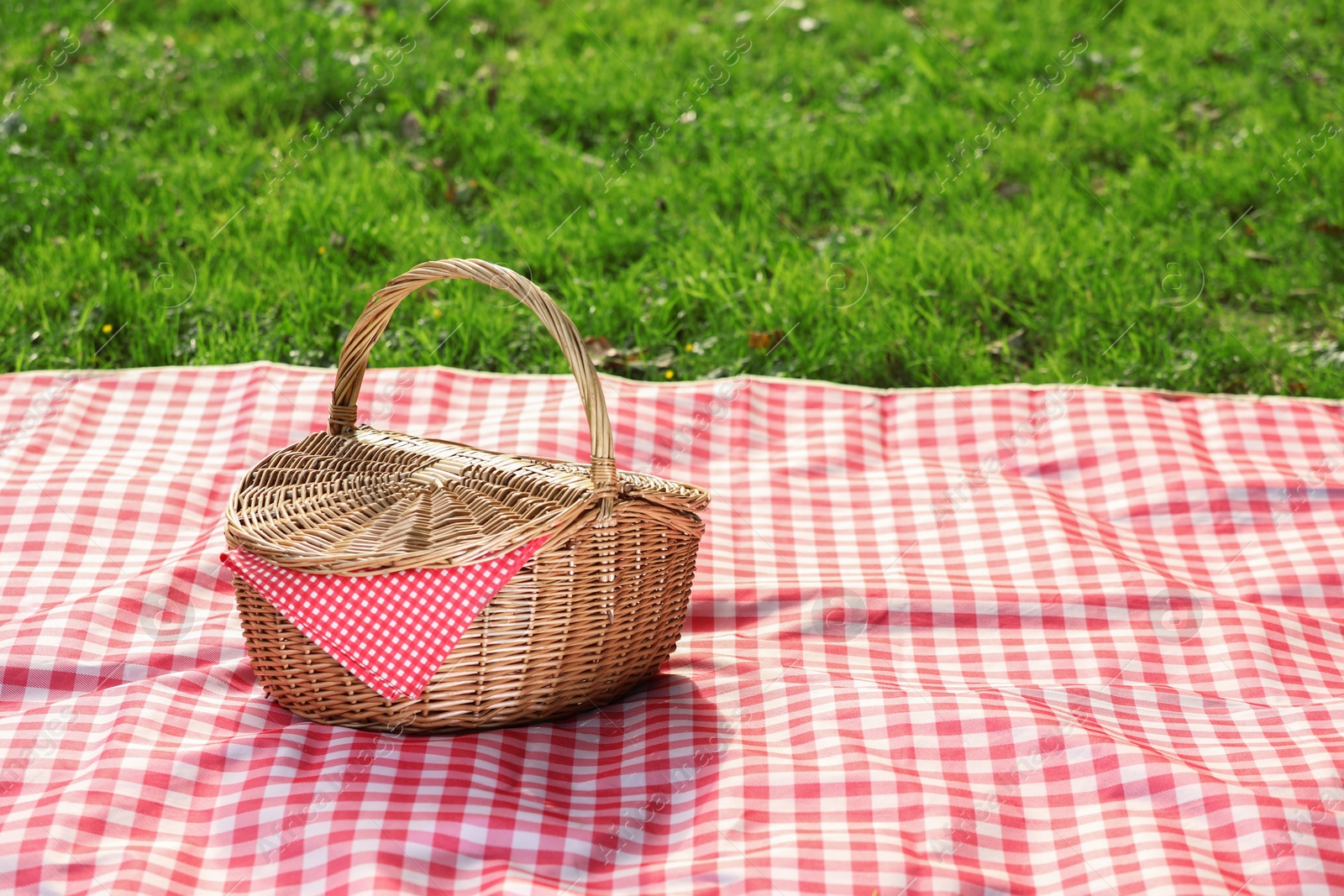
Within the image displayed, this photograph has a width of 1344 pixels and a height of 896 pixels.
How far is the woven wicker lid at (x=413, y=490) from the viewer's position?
1.84m

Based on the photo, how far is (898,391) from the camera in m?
3.36

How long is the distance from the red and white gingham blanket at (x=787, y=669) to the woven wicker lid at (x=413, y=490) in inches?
13.7

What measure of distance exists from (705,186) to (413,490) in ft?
8.17

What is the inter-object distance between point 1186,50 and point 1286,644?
3531 mm

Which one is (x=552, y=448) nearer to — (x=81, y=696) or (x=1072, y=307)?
(x=81, y=696)

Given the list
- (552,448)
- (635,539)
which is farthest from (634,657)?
(552,448)

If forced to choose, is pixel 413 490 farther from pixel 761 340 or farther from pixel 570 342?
pixel 761 340

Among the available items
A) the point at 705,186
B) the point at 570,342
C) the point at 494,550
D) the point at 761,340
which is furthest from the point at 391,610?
the point at 705,186

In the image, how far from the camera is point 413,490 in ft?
6.81

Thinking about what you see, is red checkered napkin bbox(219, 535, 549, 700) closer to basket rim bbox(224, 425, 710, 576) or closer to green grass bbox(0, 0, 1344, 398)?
basket rim bbox(224, 425, 710, 576)

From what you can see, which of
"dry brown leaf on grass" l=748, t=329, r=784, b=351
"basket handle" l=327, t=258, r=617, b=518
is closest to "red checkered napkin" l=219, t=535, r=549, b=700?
"basket handle" l=327, t=258, r=617, b=518

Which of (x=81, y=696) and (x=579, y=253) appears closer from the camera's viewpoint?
(x=81, y=696)

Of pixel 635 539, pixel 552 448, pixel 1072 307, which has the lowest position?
pixel 1072 307

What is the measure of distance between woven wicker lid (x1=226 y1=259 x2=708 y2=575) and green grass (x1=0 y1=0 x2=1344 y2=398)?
136 centimetres
